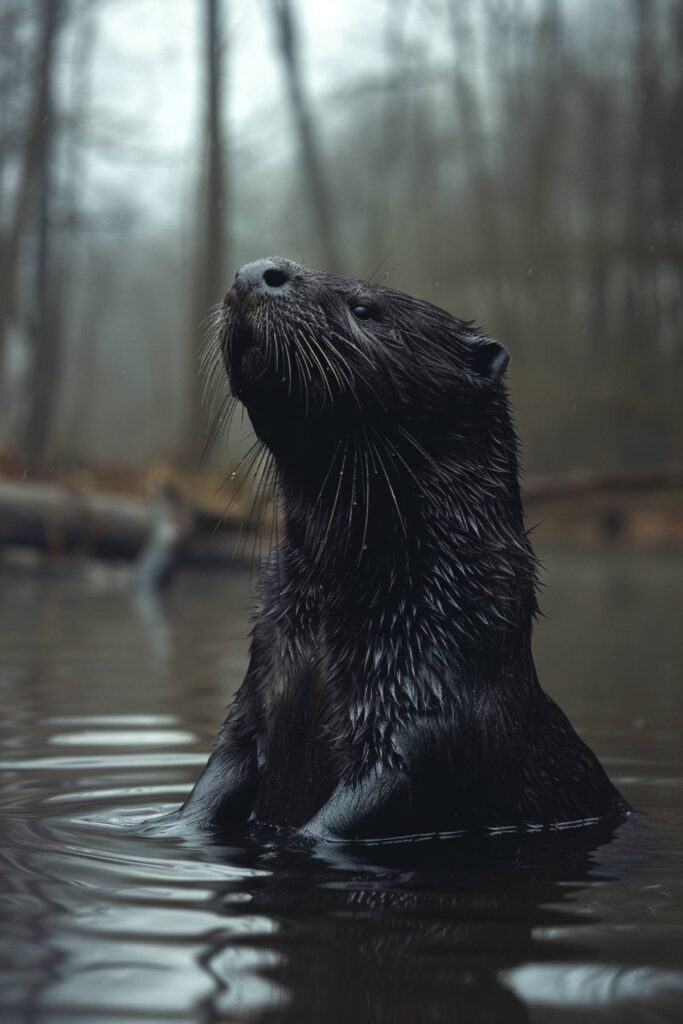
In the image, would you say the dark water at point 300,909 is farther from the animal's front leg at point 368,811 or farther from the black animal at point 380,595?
the black animal at point 380,595

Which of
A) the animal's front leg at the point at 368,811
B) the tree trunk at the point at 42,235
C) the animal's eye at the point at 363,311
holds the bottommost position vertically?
the animal's front leg at the point at 368,811

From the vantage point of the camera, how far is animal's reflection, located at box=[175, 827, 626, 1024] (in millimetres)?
1908

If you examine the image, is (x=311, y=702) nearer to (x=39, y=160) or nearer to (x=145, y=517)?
(x=145, y=517)

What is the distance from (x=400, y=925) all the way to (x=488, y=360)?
4.96ft

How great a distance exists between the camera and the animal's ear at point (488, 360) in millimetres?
3420

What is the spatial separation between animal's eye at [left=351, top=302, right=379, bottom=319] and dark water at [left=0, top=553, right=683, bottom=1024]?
1.19m

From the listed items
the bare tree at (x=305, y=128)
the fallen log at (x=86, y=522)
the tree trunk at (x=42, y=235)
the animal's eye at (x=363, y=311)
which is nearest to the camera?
the animal's eye at (x=363, y=311)

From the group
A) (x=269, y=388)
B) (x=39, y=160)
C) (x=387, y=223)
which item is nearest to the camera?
(x=269, y=388)

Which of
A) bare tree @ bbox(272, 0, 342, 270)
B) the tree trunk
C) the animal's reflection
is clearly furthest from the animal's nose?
bare tree @ bbox(272, 0, 342, 270)

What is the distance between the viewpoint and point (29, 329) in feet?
56.9

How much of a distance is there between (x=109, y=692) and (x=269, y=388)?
3101mm

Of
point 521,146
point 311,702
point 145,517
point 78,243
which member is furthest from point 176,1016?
A: point 521,146

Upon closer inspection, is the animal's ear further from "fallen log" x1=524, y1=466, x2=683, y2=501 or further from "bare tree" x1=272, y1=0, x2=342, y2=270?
"bare tree" x1=272, y1=0, x2=342, y2=270

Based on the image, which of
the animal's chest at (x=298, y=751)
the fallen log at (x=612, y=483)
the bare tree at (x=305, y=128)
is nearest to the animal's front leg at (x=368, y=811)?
the animal's chest at (x=298, y=751)
